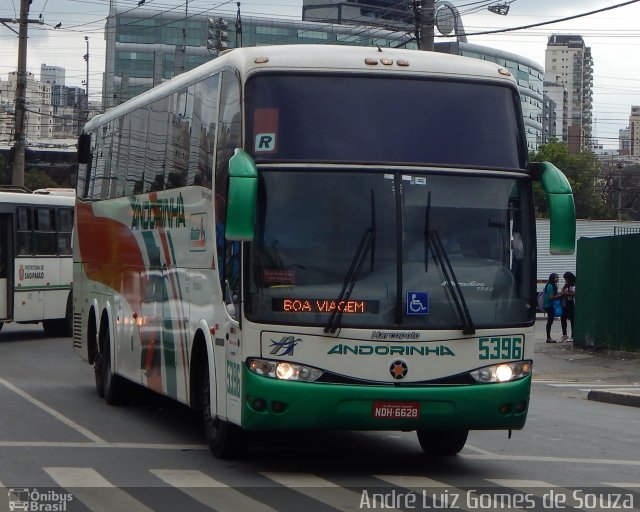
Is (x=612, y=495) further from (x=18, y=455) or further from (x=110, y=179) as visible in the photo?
(x=110, y=179)

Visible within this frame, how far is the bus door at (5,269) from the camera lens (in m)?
25.8

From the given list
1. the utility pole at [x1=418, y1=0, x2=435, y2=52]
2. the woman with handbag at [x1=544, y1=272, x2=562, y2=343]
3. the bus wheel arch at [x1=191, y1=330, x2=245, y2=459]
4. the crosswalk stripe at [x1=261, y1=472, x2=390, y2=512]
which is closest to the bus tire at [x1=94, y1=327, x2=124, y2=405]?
the bus wheel arch at [x1=191, y1=330, x2=245, y2=459]

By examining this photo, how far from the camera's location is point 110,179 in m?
16.7

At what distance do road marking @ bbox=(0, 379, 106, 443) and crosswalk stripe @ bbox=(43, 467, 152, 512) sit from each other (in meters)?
2.22

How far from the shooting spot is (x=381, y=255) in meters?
10.1

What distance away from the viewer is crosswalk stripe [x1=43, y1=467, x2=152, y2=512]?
8695 mm

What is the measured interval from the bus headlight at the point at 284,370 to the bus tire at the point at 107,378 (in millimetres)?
6198

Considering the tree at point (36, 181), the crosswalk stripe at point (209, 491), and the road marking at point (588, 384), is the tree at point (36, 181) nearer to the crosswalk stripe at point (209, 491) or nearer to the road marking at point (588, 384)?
the road marking at point (588, 384)

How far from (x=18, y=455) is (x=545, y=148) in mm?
92910

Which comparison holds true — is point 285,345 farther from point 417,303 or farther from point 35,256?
point 35,256

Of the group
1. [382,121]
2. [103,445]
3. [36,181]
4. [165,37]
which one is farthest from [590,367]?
[165,37]

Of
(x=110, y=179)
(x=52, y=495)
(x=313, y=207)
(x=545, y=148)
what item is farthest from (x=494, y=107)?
(x=545, y=148)

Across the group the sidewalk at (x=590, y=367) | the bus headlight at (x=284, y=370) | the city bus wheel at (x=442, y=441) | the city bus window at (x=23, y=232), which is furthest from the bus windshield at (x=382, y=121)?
the city bus window at (x=23, y=232)

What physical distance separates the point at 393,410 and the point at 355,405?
12.0 inches
